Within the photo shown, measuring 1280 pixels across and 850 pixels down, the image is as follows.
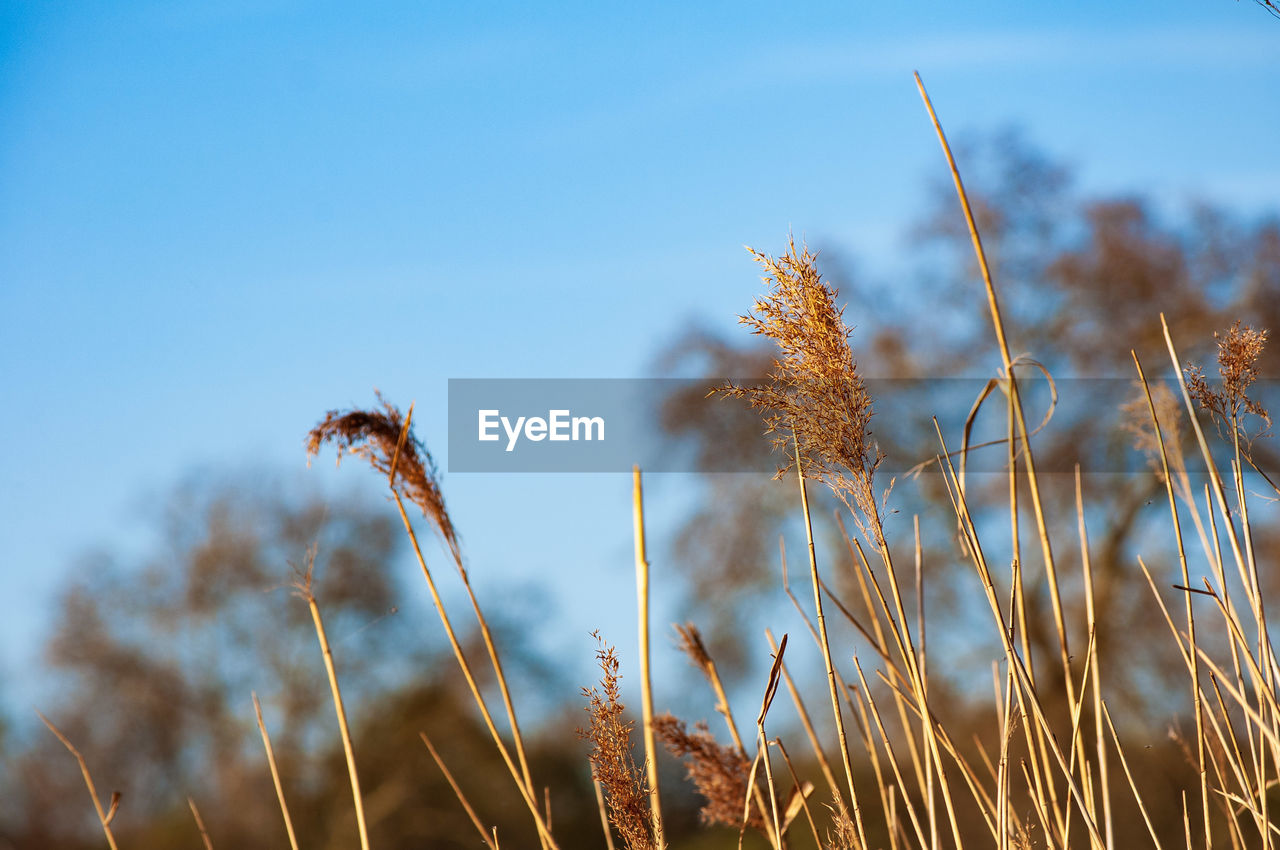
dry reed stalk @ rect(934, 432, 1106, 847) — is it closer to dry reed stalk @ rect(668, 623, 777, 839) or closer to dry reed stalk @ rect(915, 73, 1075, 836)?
dry reed stalk @ rect(915, 73, 1075, 836)

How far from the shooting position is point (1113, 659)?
843 cm

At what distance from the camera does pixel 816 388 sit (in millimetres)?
976

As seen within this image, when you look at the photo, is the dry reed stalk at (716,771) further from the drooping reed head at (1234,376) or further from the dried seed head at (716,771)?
the drooping reed head at (1234,376)

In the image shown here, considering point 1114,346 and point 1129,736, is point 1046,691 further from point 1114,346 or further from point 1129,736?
point 1114,346

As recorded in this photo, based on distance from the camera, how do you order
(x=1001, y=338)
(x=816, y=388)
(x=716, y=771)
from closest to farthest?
1. (x=1001, y=338)
2. (x=816, y=388)
3. (x=716, y=771)

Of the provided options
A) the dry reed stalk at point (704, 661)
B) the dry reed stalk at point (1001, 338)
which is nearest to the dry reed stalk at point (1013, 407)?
the dry reed stalk at point (1001, 338)

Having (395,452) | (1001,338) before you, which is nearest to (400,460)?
(395,452)

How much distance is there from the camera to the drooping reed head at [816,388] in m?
0.96

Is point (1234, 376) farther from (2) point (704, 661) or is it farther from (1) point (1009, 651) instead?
(2) point (704, 661)

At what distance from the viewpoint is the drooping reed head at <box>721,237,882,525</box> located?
0.96 m

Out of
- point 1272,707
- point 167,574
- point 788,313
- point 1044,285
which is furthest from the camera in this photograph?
point 167,574

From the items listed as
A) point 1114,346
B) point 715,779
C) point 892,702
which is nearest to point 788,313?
point 715,779

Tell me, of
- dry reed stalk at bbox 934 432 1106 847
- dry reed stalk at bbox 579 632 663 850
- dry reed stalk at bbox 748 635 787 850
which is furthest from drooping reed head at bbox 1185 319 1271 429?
dry reed stalk at bbox 579 632 663 850

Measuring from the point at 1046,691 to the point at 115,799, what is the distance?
26.7 ft
